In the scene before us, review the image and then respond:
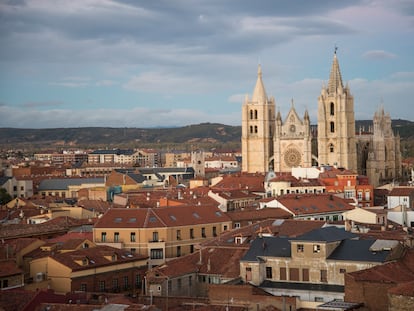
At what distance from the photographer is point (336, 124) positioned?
135 m

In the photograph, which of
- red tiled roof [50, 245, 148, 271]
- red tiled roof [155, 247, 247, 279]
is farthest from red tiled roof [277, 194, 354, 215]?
red tiled roof [155, 247, 247, 279]

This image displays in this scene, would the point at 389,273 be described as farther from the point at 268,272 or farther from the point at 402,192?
the point at 402,192

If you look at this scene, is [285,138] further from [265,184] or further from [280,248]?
[280,248]

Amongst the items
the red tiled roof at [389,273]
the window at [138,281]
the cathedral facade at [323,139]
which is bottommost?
the window at [138,281]

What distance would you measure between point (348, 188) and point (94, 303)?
67.0 metres

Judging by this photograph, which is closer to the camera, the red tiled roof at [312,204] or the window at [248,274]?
the window at [248,274]

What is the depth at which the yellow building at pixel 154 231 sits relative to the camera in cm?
5941

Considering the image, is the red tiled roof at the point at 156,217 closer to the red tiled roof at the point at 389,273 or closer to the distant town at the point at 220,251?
the distant town at the point at 220,251

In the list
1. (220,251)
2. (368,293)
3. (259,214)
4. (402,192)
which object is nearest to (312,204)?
(259,214)

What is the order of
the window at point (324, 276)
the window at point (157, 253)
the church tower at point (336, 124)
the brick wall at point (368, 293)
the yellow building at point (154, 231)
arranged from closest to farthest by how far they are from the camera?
the brick wall at point (368, 293) < the window at point (324, 276) < the window at point (157, 253) < the yellow building at point (154, 231) < the church tower at point (336, 124)

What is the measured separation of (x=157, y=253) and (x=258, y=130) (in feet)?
292

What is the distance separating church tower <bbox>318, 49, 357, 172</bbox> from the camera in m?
134

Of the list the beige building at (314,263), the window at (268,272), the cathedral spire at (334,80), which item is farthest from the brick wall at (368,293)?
the cathedral spire at (334,80)

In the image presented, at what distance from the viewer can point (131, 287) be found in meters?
49.4
